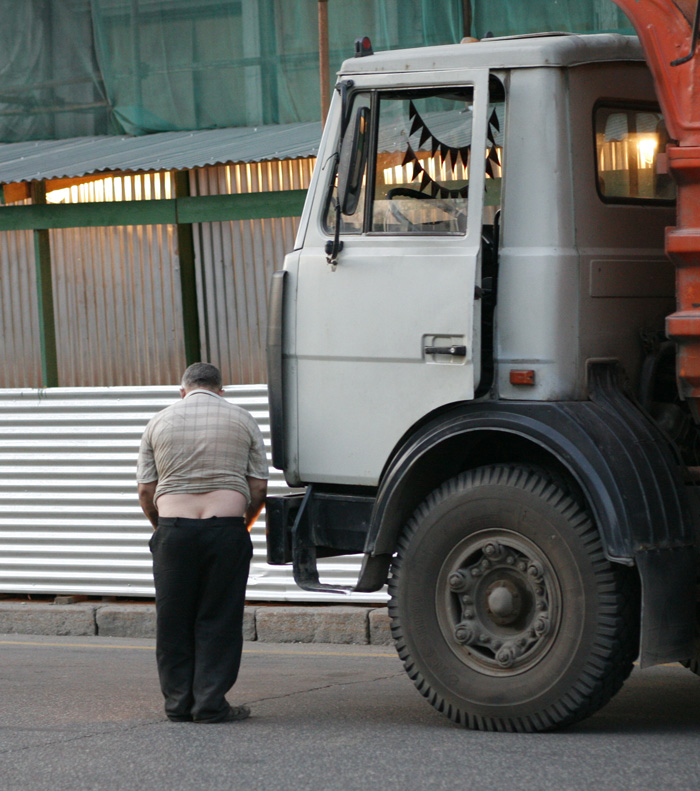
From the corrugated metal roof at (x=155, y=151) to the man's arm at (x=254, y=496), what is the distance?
4026 mm

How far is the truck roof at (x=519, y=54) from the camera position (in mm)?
6031

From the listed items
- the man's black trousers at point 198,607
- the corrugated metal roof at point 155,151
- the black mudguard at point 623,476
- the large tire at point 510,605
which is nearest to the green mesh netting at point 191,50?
the corrugated metal roof at point 155,151

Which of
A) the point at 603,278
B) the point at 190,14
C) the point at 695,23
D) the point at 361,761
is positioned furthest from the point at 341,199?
the point at 190,14

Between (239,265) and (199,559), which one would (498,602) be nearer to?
(199,559)

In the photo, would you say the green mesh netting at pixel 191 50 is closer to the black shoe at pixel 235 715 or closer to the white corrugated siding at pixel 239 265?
the white corrugated siding at pixel 239 265

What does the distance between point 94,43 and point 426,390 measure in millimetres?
7792

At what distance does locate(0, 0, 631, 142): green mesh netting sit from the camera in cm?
1186

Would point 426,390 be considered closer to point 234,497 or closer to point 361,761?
point 234,497

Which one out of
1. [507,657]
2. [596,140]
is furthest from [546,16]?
[507,657]

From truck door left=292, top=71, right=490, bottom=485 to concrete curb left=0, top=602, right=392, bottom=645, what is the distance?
10.4 ft

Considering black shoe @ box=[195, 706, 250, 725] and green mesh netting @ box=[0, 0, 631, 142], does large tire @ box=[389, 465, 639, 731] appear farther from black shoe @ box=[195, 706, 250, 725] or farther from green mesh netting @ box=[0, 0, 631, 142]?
green mesh netting @ box=[0, 0, 631, 142]

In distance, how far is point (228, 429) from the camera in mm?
6586

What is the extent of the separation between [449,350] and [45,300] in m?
6.14

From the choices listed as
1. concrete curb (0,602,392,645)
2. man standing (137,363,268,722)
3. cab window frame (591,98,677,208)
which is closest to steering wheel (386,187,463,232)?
cab window frame (591,98,677,208)
